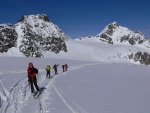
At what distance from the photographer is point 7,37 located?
152 m

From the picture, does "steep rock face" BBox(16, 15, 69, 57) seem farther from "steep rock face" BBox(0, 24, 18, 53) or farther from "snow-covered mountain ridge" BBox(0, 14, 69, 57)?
"steep rock face" BBox(0, 24, 18, 53)

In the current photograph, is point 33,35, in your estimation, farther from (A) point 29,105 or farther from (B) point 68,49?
(A) point 29,105

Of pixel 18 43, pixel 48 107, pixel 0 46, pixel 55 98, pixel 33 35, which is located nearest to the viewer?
pixel 48 107

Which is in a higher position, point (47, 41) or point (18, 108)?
point (47, 41)

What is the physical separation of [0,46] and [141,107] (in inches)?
5589

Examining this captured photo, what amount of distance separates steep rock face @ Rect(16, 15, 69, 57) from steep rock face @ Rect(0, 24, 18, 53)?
3887mm

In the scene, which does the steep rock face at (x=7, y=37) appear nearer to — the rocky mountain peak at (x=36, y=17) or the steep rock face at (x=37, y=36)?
the steep rock face at (x=37, y=36)

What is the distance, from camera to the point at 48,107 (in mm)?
11125

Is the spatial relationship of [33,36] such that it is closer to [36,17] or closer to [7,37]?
[7,37]

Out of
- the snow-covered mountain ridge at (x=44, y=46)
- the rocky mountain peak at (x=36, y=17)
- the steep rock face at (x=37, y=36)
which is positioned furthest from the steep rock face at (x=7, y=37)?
the rocky mountain peak at (x=36, y=17)

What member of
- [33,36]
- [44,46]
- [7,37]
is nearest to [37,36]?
[33,36]

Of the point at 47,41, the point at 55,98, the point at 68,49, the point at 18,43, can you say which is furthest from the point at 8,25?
the point at 55,98

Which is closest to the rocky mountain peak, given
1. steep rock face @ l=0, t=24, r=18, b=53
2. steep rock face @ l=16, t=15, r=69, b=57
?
steep rock face @ l=16, t=15, r=69, b=57

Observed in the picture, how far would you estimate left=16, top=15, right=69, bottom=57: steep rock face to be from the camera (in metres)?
151
